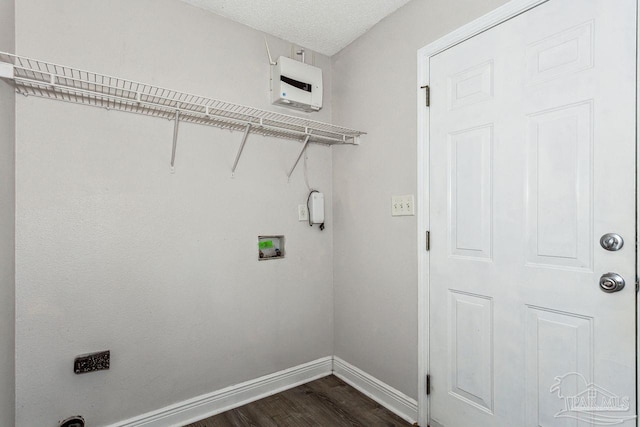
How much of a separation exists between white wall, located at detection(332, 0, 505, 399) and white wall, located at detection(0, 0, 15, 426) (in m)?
1.82

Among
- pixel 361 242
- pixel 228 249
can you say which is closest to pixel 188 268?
pixel 228 249

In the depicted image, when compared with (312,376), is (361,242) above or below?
above

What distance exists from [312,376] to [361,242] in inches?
41.4

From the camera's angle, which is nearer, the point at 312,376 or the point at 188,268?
the point at 188,268

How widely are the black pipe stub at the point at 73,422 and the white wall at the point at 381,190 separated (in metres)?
1.57

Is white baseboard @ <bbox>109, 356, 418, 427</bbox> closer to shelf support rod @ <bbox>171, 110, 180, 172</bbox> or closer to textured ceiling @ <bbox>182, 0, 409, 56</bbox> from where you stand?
shelf support rod @ <bbox>171, 110, 180, 172</bbox>

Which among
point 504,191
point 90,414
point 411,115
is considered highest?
point 411,115

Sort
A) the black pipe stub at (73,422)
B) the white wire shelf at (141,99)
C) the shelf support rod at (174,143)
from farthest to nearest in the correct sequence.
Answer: the shelf support rod at (174,143) → the black pipe stub at (73,422) → the white wire shelf at (141,99)

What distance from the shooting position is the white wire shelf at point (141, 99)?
1.46 metres

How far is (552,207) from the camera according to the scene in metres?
1.33

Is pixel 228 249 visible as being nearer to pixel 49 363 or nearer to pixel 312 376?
pixel 49 363

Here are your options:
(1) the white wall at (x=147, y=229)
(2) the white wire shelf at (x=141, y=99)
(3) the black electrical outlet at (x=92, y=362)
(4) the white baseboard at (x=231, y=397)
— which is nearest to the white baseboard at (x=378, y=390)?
(4) the white baseboard at (x=231, y=397)

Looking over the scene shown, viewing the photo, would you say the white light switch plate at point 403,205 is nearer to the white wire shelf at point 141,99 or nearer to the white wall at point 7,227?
the white wire shelf at point 141,99

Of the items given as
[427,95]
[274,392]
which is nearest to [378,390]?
[274,392]
